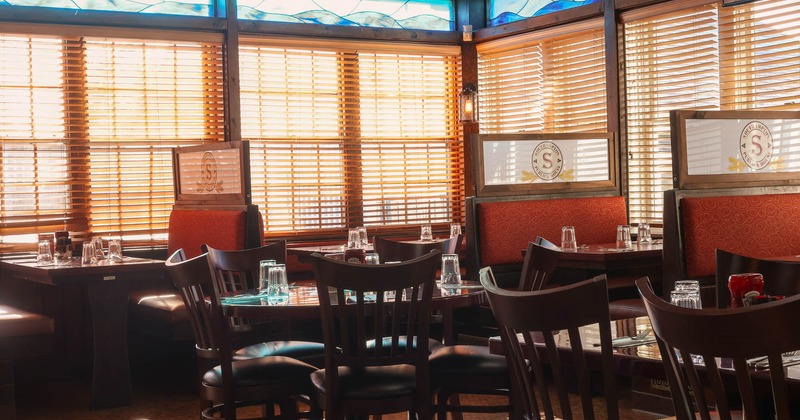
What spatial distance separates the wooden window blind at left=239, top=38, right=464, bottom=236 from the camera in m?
7.64

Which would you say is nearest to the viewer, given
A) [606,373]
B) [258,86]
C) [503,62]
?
[606,373]

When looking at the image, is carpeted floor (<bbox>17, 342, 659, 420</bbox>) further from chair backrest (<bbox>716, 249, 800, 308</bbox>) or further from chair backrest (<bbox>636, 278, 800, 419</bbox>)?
chair backrest (<bbox>636, 278, 800, 419</bbox>)

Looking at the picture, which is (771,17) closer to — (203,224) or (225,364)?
(203,224)

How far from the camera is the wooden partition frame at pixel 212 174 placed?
6493 mm

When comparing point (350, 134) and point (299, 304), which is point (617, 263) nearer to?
point (299, 304)

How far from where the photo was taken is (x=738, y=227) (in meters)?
5.78

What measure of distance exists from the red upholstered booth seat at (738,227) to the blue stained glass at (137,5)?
12.9 feet

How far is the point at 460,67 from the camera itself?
8312 millimetres

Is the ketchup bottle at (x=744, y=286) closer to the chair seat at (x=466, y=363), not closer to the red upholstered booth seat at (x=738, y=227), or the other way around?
the chair seat at (x=466, y=363)

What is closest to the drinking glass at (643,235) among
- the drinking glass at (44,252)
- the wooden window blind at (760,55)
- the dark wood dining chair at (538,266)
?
the wooden window blind at (760,55)

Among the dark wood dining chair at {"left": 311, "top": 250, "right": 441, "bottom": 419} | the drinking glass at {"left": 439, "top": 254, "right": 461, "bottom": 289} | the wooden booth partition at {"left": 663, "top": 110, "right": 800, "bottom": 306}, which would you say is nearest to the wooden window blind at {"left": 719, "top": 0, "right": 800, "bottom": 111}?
the wooden booth partition at {"left": 663, "top": 110, "right": 800, "bottom": 306}

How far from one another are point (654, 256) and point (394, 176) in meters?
2.89

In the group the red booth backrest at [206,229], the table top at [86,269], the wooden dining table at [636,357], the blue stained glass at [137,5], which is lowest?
the wooden dining table at [636,357]

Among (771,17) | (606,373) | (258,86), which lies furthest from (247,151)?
(606,373)
